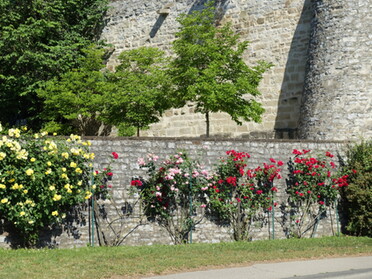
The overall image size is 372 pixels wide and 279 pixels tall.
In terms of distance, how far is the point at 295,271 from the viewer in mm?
7652

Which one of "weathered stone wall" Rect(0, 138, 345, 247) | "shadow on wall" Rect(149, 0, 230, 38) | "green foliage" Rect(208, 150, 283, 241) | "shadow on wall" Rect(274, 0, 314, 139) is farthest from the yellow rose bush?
"shadow on wall" Rect(149, 0, 230, 38)

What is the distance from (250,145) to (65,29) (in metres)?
11.1

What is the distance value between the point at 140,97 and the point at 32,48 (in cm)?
526

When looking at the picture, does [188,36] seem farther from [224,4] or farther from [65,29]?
[65,29]

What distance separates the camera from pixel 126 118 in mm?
16672

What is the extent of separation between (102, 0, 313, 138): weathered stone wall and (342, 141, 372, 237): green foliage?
13.4 ft

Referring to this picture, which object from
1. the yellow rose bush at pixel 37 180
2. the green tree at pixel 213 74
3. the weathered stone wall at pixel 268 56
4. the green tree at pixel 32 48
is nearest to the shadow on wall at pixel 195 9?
the weathered stone wall at pixel 268 56

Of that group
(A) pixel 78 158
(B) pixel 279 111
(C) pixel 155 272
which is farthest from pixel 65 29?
(C) pixel 155 272

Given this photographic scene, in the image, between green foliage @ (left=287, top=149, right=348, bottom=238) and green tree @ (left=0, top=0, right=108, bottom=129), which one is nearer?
green foliage @ (left=287, top=149, right=348, bottom=238)

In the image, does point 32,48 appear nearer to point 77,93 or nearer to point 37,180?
point 77,93

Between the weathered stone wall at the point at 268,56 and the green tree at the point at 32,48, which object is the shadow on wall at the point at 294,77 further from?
the green tree at the point at 32,48

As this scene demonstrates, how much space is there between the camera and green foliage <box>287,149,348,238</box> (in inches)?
468

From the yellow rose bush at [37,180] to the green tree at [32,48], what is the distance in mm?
9111

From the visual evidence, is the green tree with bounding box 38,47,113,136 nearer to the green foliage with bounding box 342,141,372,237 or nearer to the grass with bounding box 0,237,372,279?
the green foliage with bounding box 342,141,372,237
